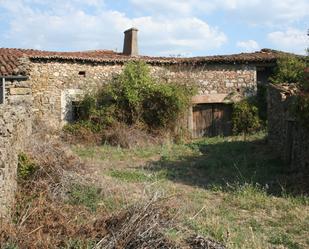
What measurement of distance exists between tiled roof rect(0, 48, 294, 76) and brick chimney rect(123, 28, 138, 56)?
72.4 inches

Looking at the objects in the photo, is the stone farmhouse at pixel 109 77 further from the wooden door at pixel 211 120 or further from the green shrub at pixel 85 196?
the green shrub at pixel 85 196

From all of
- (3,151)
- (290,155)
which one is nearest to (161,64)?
(290,155)

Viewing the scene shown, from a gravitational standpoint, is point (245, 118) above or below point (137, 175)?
above

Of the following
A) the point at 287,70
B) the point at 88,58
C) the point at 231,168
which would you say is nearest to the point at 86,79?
the point at 88,58

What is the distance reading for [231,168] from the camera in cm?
1179

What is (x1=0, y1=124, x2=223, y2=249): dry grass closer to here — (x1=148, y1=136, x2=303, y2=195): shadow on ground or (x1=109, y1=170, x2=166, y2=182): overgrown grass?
(x1=109, y1=170, x2=166, y2=182): overgrown grass

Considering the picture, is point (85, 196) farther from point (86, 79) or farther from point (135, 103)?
point (86, 79)

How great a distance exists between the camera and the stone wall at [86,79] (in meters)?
17.5

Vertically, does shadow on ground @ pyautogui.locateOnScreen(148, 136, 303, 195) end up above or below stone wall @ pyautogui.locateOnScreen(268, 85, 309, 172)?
below

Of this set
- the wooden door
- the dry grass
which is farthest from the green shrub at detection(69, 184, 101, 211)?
the wooden door

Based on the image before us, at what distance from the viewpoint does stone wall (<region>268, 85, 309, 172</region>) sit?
10.9 metres

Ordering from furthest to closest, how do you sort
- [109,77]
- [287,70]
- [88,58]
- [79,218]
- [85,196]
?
1. [287,70]
2. [109,77]
3. [88,58]
4. [85,196]
5. [79,218]

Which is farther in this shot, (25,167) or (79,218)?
(25,167)

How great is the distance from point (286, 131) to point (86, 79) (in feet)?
28.8
